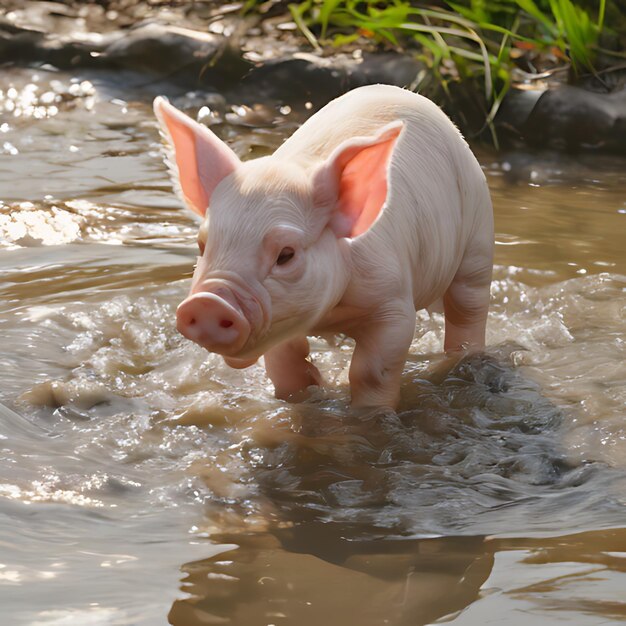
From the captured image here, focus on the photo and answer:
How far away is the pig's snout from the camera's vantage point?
295cm

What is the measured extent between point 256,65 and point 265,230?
228 inches

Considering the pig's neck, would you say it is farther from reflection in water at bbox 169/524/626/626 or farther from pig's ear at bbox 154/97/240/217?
reflection in water at bbox 169/524/626/626

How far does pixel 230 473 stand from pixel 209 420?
0.48 m

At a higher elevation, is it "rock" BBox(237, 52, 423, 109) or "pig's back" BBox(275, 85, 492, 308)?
"pig's back" BBox(275, 85, 492, 308)

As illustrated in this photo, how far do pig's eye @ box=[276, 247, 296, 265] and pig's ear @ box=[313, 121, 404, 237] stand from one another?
20 centimetres

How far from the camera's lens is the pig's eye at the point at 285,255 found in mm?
3170

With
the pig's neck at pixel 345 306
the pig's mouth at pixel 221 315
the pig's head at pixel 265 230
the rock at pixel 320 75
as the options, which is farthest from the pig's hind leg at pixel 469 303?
the rock at pixel 320 75

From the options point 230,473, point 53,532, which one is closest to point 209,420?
point 230,473

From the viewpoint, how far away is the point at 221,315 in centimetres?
296

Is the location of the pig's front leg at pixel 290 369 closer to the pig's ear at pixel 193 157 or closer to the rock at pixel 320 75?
the pig's ear at pixel 193 157

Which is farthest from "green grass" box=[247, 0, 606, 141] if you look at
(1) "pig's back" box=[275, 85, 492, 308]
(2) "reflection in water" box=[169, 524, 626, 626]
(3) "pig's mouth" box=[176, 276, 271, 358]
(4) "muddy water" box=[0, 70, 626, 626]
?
(2) "reflection in water" box=[169, 524, 626, 626]

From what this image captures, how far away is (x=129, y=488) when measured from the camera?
3.12 m

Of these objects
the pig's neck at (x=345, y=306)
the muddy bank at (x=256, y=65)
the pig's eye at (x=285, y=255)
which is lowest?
the muddy bank at (x=256, y=65)

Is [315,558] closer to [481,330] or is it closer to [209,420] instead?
[209,420]
